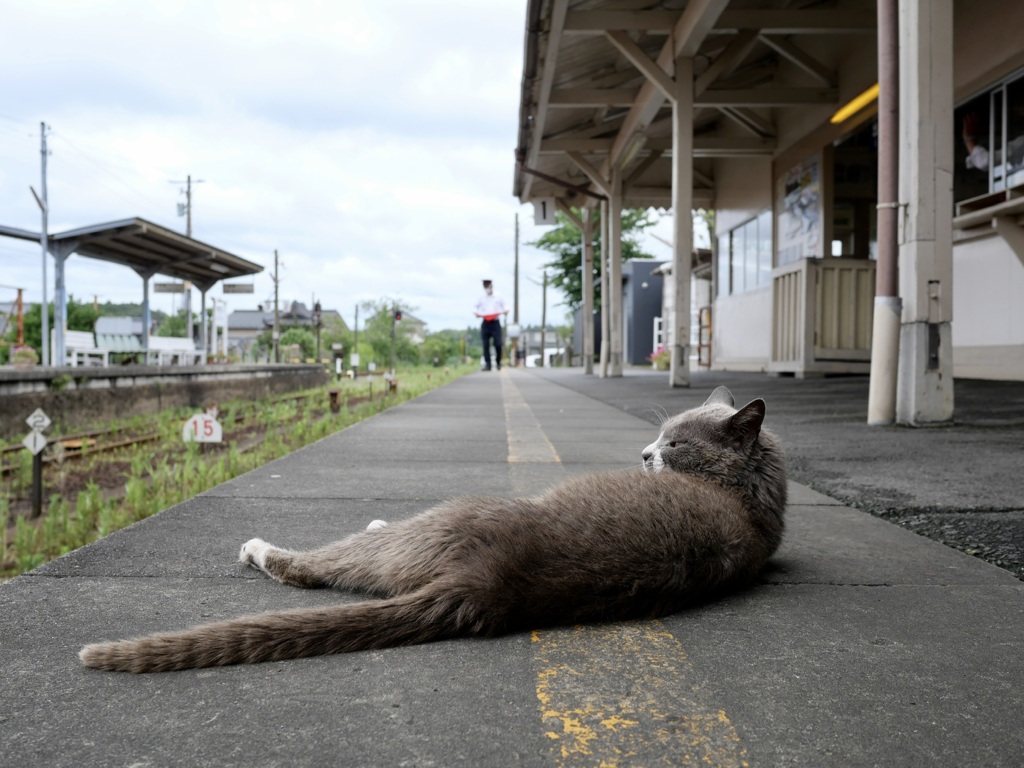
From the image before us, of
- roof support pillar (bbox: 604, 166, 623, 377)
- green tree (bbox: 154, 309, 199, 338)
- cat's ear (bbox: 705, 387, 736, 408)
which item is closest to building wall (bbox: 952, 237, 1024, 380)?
roof support pillar (bbox: 604, 166, 623, 377)

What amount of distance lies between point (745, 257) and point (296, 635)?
1930cm

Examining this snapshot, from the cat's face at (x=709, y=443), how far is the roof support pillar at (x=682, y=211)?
9574mm

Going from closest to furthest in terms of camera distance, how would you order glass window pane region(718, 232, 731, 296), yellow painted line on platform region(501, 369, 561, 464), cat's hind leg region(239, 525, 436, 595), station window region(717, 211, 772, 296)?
cat's hind leg region(239, 525, 436, 595) → yellow painted line on platform region(501, 369, 561, 464) → station window region(717, 211, 772, 296) → glass window pane region(718, 232, 731, 296)

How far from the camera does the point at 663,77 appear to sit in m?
11.7

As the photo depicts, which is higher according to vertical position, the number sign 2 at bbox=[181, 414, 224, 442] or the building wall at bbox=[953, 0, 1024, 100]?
the building wall at bbox=[953, 0, 1024, 100]

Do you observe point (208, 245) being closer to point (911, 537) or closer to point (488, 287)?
point (488, 287)

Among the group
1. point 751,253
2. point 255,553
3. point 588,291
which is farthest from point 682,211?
point 255,553

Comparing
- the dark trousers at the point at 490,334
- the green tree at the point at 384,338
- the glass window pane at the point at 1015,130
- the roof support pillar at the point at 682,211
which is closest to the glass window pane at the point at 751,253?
the roof support pillar at the point at 682,211

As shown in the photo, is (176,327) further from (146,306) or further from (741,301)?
(741,301)

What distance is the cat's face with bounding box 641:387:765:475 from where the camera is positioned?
8.47 ft

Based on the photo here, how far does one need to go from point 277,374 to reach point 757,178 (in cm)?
1405

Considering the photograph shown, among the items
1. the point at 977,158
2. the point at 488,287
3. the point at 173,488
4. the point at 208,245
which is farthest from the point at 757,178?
the point at 173,488

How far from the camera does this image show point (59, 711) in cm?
150

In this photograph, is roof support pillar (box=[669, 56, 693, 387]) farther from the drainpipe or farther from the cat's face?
the cat's face
